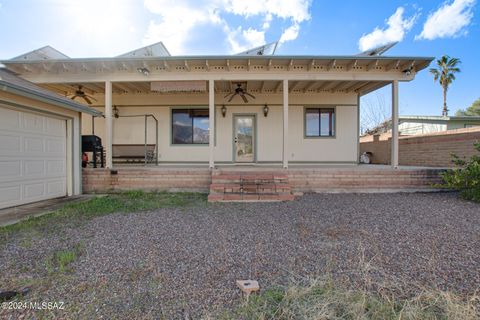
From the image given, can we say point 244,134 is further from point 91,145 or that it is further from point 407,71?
point 407,71

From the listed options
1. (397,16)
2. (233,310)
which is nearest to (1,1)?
(233,310)

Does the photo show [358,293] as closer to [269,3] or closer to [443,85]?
[269,3]

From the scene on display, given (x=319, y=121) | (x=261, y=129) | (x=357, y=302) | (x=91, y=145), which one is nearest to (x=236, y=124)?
(x=261, y=129)

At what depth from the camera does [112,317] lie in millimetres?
1693

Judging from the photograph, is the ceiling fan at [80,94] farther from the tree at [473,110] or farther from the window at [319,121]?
the tree at [473,110]

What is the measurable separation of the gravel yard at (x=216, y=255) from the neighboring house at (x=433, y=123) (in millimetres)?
13541

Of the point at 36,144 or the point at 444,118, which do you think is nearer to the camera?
the point at 36,144

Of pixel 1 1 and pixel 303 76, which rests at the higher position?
pixel 1 1

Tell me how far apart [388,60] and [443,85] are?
73.4ft

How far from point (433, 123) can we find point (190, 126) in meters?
16.6

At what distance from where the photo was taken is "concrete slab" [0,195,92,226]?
404 centimetres

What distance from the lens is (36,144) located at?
532 centimetres

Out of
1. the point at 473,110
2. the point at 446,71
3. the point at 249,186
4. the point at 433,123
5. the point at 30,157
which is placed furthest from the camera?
the point at 473,110

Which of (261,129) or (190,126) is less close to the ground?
(190,126)
